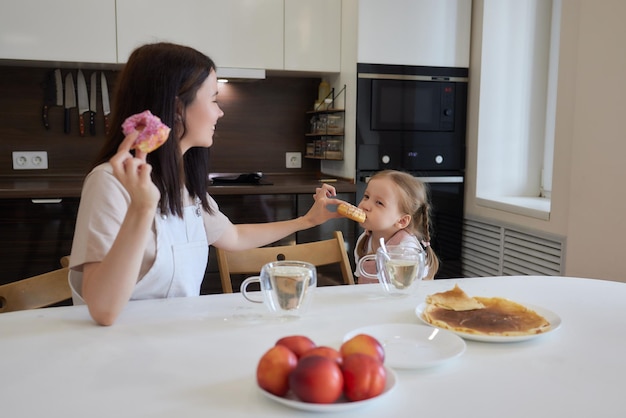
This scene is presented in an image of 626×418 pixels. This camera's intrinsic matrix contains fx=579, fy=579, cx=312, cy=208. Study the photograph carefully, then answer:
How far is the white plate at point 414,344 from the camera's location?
852mm

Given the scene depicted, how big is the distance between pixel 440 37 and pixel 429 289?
2.00 meters

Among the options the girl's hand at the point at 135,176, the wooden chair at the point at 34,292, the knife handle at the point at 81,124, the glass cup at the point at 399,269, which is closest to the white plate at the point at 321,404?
the girl's hand at the point at 135,176

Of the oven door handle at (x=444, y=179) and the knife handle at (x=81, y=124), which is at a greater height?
the knife handle at (x=81, y=124)

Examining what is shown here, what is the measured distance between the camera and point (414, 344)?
943mm

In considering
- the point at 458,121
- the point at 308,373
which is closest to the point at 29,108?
the point at 458,121

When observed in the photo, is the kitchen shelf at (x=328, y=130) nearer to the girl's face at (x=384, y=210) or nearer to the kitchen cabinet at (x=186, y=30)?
the kitchen cabinet at (x=186, y=30)

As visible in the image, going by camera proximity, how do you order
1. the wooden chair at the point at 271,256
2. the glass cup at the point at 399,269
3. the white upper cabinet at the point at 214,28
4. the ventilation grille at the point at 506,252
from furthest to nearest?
the white upper cabinet at the point at 214,28, the ventilation grille at the point at 506,252, the wooden chair at the point at 271,256, the glass cup at the point at 399,269

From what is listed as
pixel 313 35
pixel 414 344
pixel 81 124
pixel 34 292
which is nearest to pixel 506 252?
pixel 313 35

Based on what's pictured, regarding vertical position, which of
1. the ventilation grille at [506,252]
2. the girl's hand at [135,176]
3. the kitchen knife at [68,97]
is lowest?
the ventilation grille at [506,252]

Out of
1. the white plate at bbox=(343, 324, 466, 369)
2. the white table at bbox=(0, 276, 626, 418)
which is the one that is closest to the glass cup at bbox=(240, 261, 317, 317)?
the white table at bbox=(0, 276, 626, 418)

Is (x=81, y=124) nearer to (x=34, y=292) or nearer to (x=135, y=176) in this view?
(x=34, y=292)

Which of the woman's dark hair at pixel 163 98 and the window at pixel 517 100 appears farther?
the window at pixel 517 100

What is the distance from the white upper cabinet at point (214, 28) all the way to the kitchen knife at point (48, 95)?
1.59ft

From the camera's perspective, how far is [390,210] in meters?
1.75
